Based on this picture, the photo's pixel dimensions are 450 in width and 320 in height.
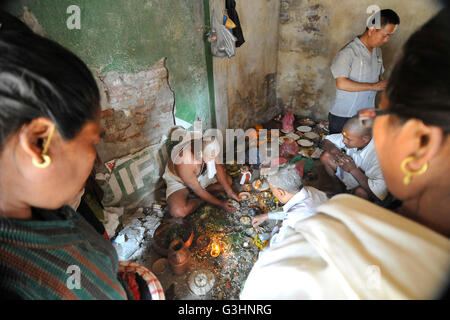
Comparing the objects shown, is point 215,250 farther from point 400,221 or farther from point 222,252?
point 400,221

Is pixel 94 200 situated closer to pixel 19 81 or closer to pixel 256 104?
pixel 19 81

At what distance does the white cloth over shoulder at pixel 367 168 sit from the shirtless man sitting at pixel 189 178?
5.57 feet

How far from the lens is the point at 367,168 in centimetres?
325

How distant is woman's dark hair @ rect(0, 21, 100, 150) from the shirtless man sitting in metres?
2.47

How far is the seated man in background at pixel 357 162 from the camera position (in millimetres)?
2992

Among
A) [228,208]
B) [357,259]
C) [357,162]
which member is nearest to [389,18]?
[357,162]

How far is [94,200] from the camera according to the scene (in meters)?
2.29

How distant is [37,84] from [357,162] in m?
3.68

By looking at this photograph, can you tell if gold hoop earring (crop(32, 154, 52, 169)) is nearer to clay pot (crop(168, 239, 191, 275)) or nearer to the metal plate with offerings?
clay pot (crop(168, 239, 191, 275))

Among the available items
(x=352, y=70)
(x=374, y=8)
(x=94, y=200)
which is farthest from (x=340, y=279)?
(x=374, y=8)

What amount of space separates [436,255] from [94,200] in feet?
8.11

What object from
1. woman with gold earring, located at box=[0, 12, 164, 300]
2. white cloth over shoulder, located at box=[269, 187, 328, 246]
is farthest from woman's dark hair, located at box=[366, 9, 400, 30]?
woman with gold earring, located at box=[0, 12, 164, 300]

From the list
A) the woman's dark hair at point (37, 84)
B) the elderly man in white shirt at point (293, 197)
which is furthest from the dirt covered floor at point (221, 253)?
the woman's dark hair at point (37, 84)

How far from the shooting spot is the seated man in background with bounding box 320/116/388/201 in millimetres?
2992
